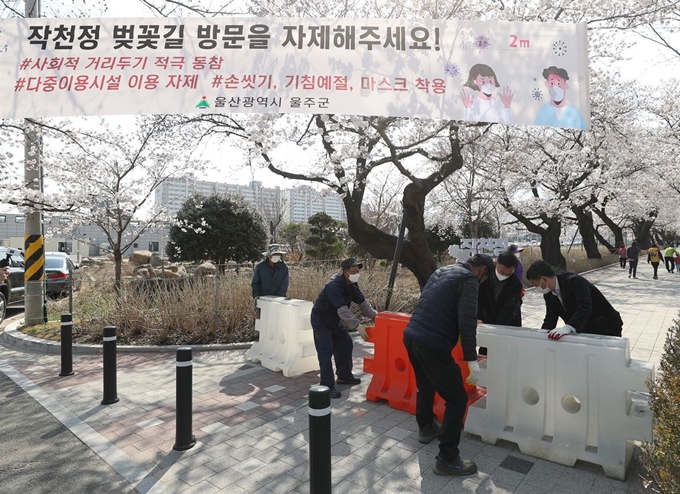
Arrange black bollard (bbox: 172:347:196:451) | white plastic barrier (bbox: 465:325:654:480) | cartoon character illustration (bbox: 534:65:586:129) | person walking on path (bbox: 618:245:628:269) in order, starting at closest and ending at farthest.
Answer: white plastic barrier (bbox: 465:325:654:480), black bollard (bbox: 172:347:196:451), cartoon character illustration (bbox: 534:65:586:129), person walking on path (bbox: 618:245:628:269)

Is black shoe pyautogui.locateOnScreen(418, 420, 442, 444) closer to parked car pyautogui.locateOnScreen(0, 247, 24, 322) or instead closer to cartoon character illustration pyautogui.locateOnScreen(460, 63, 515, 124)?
cartoon character illustration pyautogui.locateOnScreen(460, 63, 515, 124)

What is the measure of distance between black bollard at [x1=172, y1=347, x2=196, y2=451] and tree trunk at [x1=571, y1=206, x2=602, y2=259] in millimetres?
24565

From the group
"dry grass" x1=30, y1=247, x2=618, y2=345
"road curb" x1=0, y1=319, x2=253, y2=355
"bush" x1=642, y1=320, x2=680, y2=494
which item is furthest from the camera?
"dry grass" x1=30, y1=247, x2=618, y2=345

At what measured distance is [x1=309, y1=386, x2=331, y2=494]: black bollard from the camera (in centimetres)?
248

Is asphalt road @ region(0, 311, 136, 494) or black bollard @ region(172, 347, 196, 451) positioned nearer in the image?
asphalt road @ region(0, 311, 136, 494)

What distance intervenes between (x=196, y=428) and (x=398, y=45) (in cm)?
489

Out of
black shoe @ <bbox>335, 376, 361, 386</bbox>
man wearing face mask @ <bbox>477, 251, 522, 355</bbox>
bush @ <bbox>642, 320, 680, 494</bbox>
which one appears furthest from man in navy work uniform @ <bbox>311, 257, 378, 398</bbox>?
bush @ <bbox>642, 320, 680, 494</bbox>

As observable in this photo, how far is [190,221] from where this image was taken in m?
17.1

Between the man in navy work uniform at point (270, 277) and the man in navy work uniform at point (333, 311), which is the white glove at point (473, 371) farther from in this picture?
the man in navy work uniform at point (270, 277)

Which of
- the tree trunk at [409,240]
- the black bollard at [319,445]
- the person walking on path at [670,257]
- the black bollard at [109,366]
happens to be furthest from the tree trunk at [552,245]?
the black bollard at [319,445]

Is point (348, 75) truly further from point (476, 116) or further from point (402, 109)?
point (476, 116)

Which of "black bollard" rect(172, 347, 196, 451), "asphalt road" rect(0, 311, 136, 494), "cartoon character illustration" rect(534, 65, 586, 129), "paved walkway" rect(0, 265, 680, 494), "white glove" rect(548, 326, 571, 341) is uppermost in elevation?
"cartoon character illustration" rect(534, 65, 586, 129)

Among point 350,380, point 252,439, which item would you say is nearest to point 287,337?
point 350,380

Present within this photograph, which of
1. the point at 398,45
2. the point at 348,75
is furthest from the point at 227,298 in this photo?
the point at 398,45
